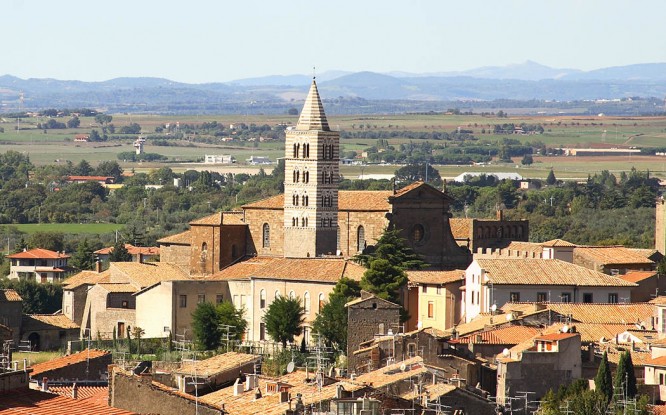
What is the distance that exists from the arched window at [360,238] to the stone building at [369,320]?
17426mm

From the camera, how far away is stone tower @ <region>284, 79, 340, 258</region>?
66062 mm

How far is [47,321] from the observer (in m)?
63.9

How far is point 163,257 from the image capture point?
6756 cm

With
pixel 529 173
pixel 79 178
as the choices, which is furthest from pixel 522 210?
pixel 529 173

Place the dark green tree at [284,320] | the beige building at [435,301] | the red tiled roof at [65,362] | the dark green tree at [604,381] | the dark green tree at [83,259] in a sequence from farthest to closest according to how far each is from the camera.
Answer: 1. the dark green tree at [83,259]
2. the dark green tree at [284,320]
3. the beige building at [435,301]
4. the red tiled roof at [65,362]
5. the dark green tree at [604,381]

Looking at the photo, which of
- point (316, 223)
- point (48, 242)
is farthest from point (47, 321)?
point (48, 242)

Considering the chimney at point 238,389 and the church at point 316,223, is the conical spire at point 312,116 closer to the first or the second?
the church at point 316,223

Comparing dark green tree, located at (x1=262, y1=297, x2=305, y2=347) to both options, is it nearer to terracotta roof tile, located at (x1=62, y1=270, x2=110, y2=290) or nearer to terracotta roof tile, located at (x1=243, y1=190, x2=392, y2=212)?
terracotta roof tile, located at (x1=243, y1=190, x2=392, y2=212)

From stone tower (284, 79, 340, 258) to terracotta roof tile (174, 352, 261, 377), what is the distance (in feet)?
91.7

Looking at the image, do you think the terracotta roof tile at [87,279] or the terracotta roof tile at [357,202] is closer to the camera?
the terracotta roof tile at [357,202]

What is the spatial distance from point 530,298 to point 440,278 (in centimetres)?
444

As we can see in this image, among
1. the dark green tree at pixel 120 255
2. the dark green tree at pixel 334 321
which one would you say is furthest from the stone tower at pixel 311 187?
the dark green tree at pixel 120 255

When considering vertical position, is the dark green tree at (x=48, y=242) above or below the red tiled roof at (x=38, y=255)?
below

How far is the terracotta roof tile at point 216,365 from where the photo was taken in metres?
34.8
